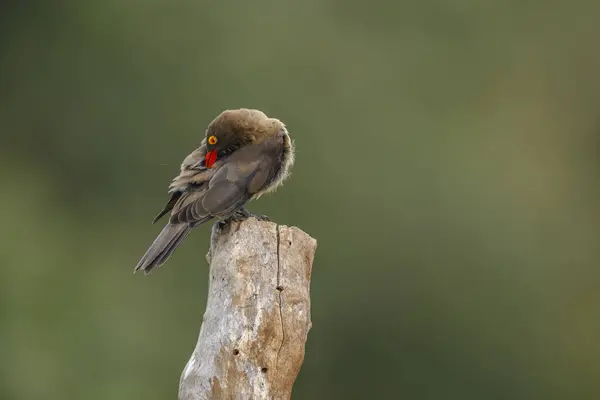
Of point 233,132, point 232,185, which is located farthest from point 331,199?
point 232,185

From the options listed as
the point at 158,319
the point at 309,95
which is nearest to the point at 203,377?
the point at 158,319

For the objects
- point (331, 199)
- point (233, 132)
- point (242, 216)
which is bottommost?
point (242, 216)

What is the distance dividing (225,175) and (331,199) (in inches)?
529

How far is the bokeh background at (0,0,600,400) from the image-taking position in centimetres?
2312

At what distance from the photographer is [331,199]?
2316 cm

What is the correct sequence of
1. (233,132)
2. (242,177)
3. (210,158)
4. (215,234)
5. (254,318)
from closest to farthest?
(254,318)
(215,234)
(242,177)
(210,158)
(233,132)

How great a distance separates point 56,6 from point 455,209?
32.8ft

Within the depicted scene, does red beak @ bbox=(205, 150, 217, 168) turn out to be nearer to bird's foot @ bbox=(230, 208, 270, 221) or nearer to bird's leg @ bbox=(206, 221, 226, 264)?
bird's foot @ bbox=(230, 208, 270, 221)

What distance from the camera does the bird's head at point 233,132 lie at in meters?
10.1

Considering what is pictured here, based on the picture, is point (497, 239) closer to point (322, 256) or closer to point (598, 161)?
point (322, 256)

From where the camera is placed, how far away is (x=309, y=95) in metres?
24.5

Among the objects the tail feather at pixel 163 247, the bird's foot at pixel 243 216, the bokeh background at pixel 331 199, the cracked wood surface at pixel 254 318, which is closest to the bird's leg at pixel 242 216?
the bird's foot at pixel 243 216

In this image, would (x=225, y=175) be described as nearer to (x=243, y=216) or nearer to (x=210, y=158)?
(x=210, y=158)

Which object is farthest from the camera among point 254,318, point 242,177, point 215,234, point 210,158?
point 210,158
